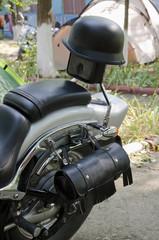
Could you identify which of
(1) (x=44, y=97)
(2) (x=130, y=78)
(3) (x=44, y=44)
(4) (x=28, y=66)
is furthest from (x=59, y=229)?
(4) (x=28, y=66)

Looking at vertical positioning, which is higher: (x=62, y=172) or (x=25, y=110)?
(x=25, y=110)

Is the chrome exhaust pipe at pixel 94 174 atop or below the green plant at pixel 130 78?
atop

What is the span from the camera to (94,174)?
2008mm

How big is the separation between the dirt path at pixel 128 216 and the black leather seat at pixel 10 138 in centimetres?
106

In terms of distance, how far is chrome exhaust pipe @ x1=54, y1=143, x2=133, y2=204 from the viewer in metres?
1.92

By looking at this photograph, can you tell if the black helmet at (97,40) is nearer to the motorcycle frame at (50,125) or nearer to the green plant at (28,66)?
the motorcycle frame at (50,125)

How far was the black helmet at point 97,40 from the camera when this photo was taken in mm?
2141

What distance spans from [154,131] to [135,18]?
16.1ft

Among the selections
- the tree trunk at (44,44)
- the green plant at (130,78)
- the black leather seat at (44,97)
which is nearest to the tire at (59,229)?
the black leather seat at (44,97)

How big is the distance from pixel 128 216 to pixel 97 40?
150 cm

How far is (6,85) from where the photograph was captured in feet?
12.9

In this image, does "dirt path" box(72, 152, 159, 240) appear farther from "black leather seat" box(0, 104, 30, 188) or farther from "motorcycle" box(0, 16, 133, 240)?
"black leather seat" box(0, 104, 30, 188)

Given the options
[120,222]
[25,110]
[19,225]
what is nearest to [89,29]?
[25,110]

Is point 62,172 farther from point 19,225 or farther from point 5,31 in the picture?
point 5,31
